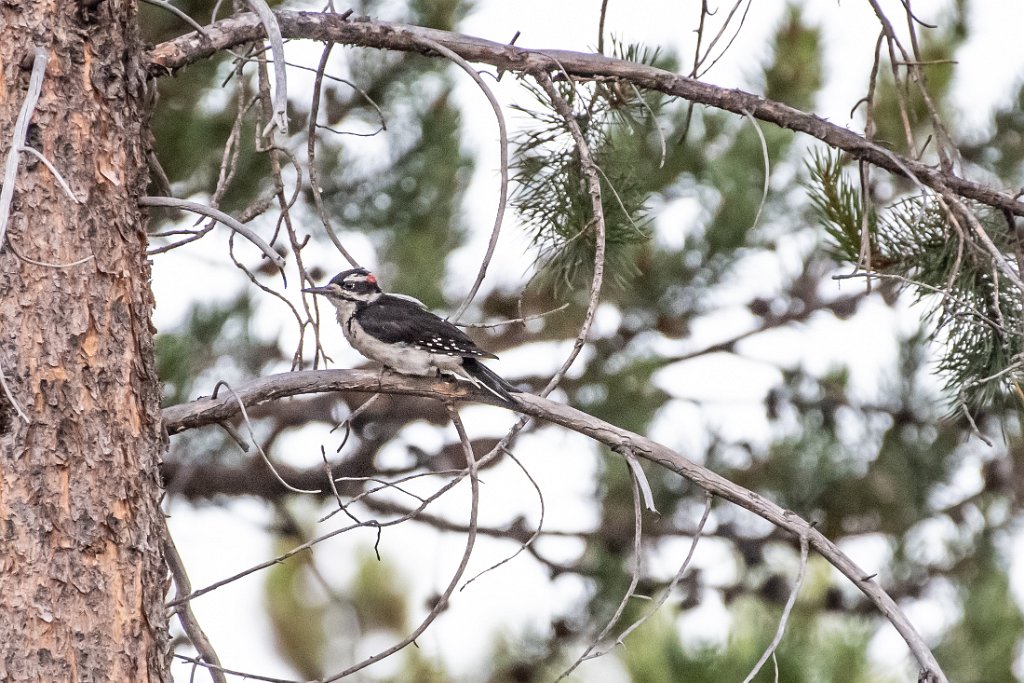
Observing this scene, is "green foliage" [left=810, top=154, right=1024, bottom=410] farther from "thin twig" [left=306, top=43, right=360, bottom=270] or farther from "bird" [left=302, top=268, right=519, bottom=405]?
"thin twig" [left=306, top=43, right=360, bottom=270]

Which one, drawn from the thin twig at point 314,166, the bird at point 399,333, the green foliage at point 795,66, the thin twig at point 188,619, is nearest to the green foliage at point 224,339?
the bird at point 399,333

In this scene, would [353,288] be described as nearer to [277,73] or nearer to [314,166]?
[314,166]

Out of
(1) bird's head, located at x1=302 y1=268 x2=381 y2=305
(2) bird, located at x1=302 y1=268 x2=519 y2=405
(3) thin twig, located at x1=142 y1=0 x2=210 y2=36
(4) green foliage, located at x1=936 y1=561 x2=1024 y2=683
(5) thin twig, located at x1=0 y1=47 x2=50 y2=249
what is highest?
(1) bird's head, located at x1=302 y1=268 x2=381 y2=305

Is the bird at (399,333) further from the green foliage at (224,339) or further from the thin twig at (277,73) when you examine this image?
the thin twig at (277,73)

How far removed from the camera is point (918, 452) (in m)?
4.87

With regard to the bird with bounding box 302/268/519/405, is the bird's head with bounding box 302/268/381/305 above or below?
above

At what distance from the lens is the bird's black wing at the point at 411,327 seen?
3.33 meters

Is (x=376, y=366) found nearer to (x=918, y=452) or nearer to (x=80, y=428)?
(x=918, y=452)

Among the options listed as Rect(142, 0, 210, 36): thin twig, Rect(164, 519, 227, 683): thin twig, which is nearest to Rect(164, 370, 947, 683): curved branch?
Rect(164, 519, 227, 683): thin twig

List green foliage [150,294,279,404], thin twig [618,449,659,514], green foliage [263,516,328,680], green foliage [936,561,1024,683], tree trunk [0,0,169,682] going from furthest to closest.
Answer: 1. green foliage [263,516,328,680]
2. green foliage [936,561,1024,683]
3. green foliage [150,294,279,404]
4. thin twig [618,449,659,514]
5. tree trunk [0,0,169,682]

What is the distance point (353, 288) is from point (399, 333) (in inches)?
17.2

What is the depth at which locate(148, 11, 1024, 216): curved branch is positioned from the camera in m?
2.48

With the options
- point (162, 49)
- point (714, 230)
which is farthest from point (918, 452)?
point (162, 49)

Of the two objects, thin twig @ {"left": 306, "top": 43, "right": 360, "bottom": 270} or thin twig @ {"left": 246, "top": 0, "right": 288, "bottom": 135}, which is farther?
thin twig @ {"left": 306, "top": 43, "right": 360, "bottom": 270}
